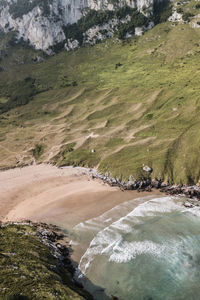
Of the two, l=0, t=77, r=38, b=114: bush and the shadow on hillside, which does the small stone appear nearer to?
the shadow on hillside

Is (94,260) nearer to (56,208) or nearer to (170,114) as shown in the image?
(56,208)

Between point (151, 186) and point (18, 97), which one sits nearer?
point (151, 186)

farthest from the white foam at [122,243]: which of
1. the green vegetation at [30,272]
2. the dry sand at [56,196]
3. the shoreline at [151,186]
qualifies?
the dry sand at [56,196]

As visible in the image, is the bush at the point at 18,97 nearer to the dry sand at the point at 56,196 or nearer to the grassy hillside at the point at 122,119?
the grassy hillside at the point at 122,119

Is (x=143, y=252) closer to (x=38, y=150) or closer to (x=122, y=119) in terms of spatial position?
(x=38, y=150)

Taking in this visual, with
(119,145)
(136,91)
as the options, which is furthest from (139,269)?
(136,91)

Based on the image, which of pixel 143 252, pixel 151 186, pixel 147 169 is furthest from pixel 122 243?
pixel 147 169
